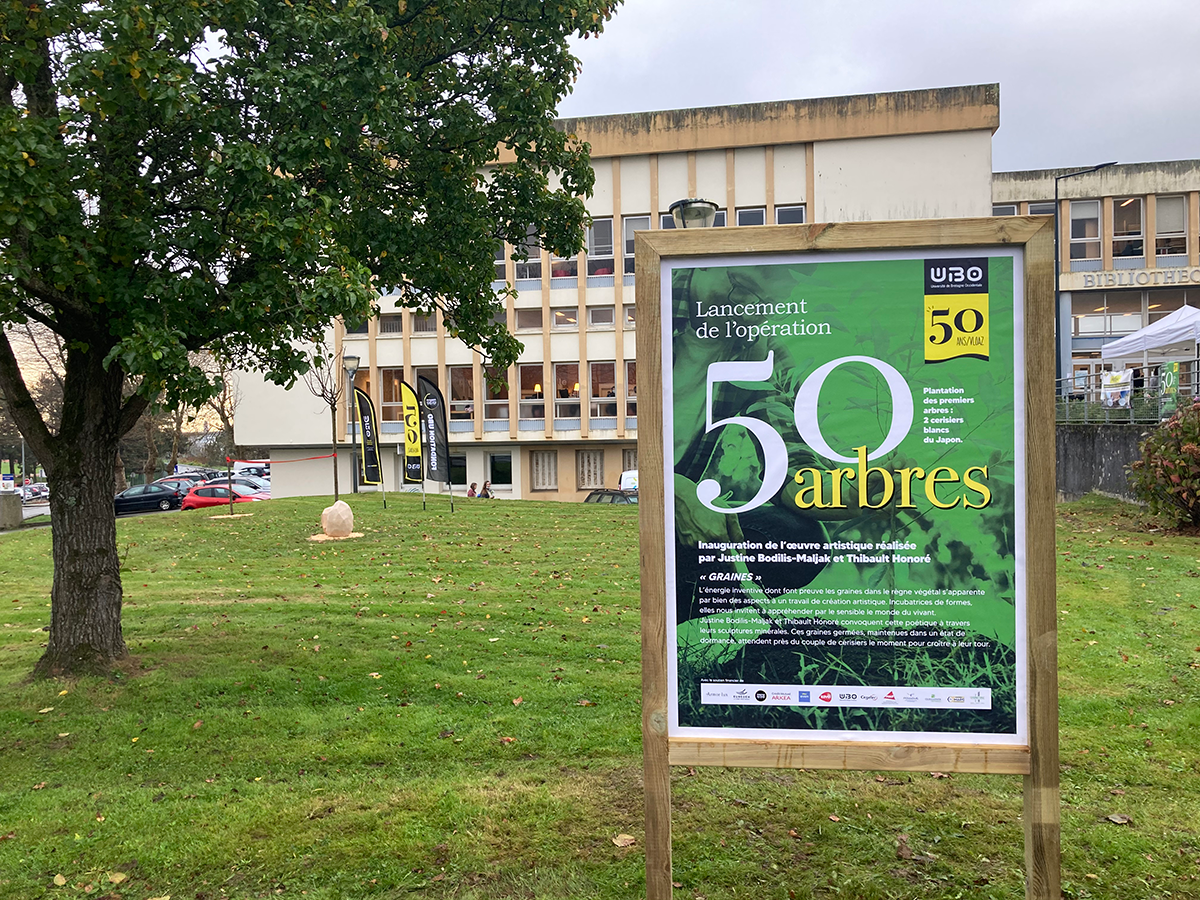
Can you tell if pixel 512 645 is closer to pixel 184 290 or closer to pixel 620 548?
→ pixel 184 290

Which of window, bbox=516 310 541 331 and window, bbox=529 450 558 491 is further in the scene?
window, bbox=529 450 558 491

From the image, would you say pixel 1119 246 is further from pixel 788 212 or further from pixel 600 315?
pixel 600 315

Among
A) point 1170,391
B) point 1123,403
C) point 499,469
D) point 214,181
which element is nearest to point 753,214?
point 499,469

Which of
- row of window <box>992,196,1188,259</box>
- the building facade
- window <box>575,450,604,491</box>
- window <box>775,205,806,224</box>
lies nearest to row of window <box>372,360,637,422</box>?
window <box>575,450,604,491</box>

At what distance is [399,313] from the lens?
128ft

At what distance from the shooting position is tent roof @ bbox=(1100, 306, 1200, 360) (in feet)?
62.2

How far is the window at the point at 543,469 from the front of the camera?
3978 cm

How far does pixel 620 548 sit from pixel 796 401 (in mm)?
11036

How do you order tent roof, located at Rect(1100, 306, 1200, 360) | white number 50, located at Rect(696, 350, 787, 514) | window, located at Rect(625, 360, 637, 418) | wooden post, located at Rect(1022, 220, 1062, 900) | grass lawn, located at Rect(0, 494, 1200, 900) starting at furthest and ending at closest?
window, located at Rect(625, 360, 637, 418), tent roof, located at Rect(1100, 306, 1200, 360), grass lawn, located at Rect(0, 494, 1200, 900), white number 50, located at Rect(696, 350, 787, 514), wooden post, located at Rect(1022, 220, 1062, 900)

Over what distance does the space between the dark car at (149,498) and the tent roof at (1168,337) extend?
32.9m

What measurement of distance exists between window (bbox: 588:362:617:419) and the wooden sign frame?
34760 mm

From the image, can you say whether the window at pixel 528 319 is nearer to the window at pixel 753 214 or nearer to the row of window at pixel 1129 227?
the window at pixel 753 214

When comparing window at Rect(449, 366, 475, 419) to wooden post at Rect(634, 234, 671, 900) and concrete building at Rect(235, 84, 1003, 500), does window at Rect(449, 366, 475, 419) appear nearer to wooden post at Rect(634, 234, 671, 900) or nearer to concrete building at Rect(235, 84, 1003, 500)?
concrete building at Rect(235, 84, 1003, 500)

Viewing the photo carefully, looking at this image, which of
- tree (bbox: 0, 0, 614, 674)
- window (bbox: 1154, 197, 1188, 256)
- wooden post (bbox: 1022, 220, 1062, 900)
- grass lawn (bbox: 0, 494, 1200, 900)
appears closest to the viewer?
wooden post (bbox: 1022, 220, 1062, 900)
